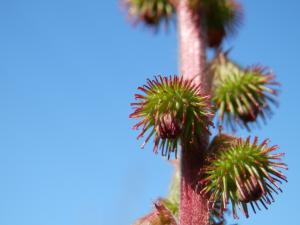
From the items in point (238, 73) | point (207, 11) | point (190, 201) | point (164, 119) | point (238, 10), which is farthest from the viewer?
point (238, 10)

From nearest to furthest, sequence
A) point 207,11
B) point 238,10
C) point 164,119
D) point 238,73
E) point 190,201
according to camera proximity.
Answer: point 164,119, point 190,201, point 238,73, point 207,11, point 238,10

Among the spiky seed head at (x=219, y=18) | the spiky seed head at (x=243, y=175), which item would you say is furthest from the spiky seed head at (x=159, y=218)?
the spiky seed head at (x=219, y=18)

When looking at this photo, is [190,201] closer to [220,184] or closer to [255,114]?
[220,184]

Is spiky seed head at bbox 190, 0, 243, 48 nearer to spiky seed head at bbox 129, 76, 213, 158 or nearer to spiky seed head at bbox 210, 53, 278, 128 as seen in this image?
spiky seed head at bbox 210, 53, 278, 128

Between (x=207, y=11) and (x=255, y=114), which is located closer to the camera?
(x=255, y=114)

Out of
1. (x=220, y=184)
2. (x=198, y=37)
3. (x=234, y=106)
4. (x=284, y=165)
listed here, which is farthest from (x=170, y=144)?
(x=198, y=37)

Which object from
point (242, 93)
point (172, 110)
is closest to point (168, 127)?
point (172, 110)
